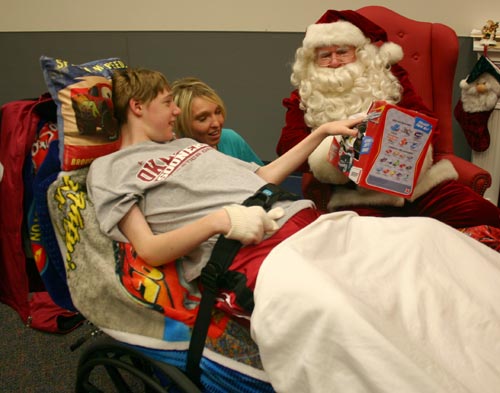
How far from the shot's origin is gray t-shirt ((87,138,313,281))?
105cm

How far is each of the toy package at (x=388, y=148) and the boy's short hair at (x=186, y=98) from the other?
488 millimetres

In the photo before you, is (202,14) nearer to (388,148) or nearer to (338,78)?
(338,78)

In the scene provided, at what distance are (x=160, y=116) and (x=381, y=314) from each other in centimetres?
79

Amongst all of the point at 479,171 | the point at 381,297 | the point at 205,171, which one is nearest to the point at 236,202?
the point at 205,171

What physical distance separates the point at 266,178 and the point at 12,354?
1.17 meters

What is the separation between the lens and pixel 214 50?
2557 mm

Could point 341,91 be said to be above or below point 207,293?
above

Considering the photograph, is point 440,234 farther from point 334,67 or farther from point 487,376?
point 334,67

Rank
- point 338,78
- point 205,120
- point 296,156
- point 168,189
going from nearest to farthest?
point 168,189, point 296,156, point 205,120, point 338,78

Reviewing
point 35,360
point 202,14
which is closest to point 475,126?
point 202,14

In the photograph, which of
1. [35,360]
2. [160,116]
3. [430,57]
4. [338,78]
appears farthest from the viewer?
[430,57]

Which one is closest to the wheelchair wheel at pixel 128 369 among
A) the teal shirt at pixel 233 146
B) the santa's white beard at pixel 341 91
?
the teal shirt at pixel 233 146

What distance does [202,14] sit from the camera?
251 centimetres

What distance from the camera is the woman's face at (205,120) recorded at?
1.46 m
